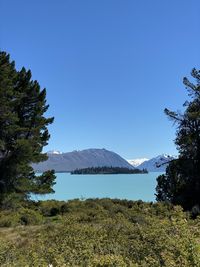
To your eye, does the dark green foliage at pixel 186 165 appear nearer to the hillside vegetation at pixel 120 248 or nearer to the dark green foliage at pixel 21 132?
the dark green foliage at pixel 21 132

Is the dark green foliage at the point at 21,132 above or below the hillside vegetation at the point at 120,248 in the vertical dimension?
above

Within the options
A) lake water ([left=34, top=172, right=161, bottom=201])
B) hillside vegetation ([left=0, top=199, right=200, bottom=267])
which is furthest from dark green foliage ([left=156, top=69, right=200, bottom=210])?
hillside vegetation ([left=0, top=199, right=200, bottom=267])

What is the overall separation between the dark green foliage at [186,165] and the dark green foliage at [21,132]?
9047 mm

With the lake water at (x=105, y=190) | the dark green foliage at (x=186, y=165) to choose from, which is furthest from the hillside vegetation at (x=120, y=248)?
the lake water at (x=105, y=190)

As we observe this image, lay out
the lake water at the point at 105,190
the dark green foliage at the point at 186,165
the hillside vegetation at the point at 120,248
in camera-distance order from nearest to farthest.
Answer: the hillside vegetation at the point at 120,248 < the dark green foliage at the point at 186,165 < the lake water at the point at 105,190

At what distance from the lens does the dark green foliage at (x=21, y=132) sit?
32.3 meters

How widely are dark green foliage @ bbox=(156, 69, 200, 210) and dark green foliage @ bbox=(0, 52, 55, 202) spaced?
9.05 meters

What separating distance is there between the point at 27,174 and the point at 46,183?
1.83m

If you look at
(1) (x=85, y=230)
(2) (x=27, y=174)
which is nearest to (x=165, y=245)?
(1) (x=85, y=230)

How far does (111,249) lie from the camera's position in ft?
27.5

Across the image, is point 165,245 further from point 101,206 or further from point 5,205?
point 5,205

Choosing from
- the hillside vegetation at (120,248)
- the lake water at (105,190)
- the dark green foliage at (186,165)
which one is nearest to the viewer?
the hillside vegetation at (120,248)

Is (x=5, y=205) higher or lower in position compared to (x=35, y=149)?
lower

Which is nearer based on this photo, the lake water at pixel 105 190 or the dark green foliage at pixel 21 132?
the dark green foliage at pixel 21 132
